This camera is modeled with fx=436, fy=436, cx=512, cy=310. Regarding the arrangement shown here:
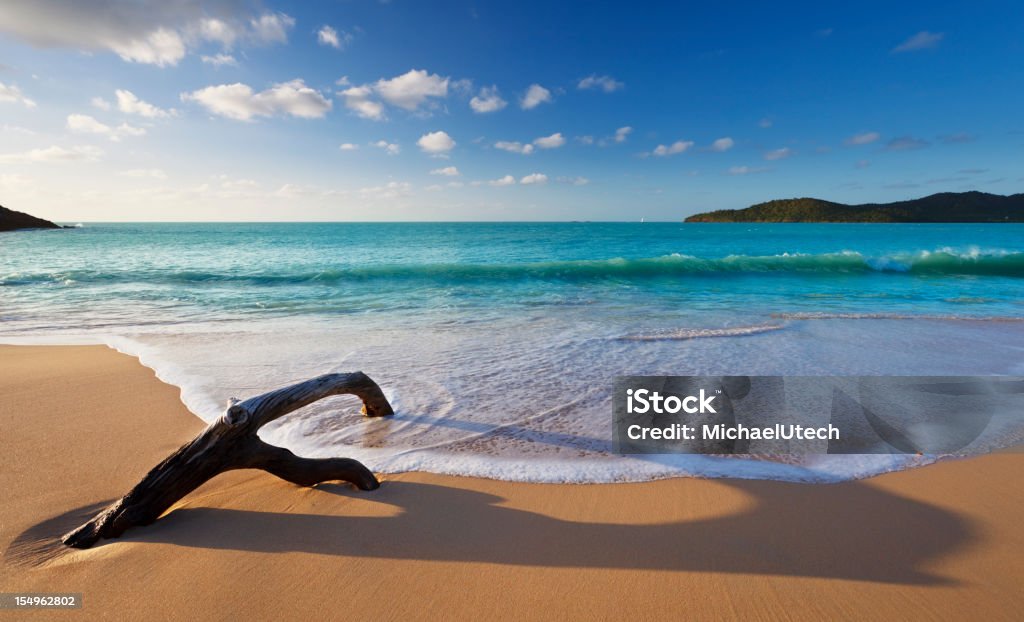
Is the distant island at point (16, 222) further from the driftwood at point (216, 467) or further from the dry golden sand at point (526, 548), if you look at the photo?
the dry golden sand at point (526, 548)

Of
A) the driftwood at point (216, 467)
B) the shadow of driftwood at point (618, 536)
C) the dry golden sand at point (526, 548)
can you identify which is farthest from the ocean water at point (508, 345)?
the driftwood at point (216, 467)

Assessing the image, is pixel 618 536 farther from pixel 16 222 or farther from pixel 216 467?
pixel 16 222

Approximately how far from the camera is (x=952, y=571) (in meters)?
2.28

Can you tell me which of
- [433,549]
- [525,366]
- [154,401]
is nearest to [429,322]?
[525,366]

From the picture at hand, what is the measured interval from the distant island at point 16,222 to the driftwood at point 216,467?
91509 millimetres

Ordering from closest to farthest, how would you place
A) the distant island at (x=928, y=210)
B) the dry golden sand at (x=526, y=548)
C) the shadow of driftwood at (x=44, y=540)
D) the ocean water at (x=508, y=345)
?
1. the dry golden sand at (x=526, y=548)
2. the shadow of driftwood at (x=44, y=540)
3. the ocean water at (x=508, y=345)
4. the distant island at (x=928, y=210)

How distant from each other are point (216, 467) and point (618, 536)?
2374 mm

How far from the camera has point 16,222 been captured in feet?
219

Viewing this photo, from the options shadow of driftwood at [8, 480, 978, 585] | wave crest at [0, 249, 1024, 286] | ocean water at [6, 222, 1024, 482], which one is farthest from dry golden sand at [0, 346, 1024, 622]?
wave crest at [0, 249, 1024, 286]

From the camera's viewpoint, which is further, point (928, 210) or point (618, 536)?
point (928, 210)

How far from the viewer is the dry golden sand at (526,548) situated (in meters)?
2.06

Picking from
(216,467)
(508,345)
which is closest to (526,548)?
(216,467)

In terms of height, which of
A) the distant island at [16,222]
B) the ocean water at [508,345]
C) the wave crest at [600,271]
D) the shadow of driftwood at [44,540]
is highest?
the distant island at [16,222]

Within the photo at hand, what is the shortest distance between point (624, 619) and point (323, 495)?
1984 mm
